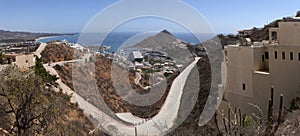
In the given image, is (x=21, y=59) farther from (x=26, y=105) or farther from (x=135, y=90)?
(x=26, y=105)

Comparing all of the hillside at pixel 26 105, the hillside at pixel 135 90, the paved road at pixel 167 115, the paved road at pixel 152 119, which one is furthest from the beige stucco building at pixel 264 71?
the hillside at pixel 26 105

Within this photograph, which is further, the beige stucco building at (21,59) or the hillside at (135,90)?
the beige stucco building at (21,59)

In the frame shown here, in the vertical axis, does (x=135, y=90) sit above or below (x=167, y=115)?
above

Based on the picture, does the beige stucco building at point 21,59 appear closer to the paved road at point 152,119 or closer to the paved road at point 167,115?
the paved road at point 152,119

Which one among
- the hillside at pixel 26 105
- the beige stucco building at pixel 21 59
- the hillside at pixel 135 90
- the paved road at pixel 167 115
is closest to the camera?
the hillside at pixel 26 105

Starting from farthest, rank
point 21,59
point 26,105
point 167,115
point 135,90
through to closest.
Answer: point 21,59, point 135,90, point 167,115, point 26,105

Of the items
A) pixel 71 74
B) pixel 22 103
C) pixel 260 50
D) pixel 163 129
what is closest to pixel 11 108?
pixel 22 103

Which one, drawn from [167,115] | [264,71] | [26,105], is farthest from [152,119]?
[26,105]

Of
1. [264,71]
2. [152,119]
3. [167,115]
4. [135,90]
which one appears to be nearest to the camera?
[264,71]

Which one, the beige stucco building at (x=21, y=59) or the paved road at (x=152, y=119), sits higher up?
the beige stucco building at (x=21, y=59)
